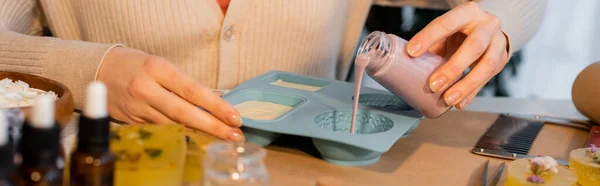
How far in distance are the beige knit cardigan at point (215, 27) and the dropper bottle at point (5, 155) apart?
2.08 feet

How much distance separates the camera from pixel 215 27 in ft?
4.03

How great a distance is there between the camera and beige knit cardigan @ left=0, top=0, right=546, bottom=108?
3.99 ft

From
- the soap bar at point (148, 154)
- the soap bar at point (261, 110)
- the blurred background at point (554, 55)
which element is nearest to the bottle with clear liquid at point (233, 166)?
the soap bar at point (148, 154)

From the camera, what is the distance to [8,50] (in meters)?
1.03

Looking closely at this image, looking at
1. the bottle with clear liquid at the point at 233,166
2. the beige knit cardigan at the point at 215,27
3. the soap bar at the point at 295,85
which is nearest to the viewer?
the bottle with clear liquid at the point at 233,166

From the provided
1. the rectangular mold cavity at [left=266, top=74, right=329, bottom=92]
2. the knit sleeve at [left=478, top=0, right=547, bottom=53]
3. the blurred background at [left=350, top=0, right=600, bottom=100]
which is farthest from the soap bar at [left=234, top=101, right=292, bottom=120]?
the blurred background at [left=350, top=0, right=600, bottom=100]

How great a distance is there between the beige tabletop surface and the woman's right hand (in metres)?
0.07

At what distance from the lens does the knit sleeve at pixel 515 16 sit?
1182 mm

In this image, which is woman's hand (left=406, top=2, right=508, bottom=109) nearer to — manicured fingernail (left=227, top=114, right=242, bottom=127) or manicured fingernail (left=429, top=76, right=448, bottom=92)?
manicured fingernail (left=429, top=76, right=448, bottom=92)

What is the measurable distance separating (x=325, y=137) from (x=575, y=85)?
0.56m

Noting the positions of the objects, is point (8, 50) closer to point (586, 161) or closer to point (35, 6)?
point (35, 6)

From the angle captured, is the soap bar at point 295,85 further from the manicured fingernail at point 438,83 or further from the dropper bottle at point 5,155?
the dropper bottle at point 5,155

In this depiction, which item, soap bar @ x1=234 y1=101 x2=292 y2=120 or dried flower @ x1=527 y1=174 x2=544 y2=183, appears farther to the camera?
soap bar @ x1=234 y1=101 x2=292 y2=120

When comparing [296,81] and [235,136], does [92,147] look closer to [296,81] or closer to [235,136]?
[235,136]
